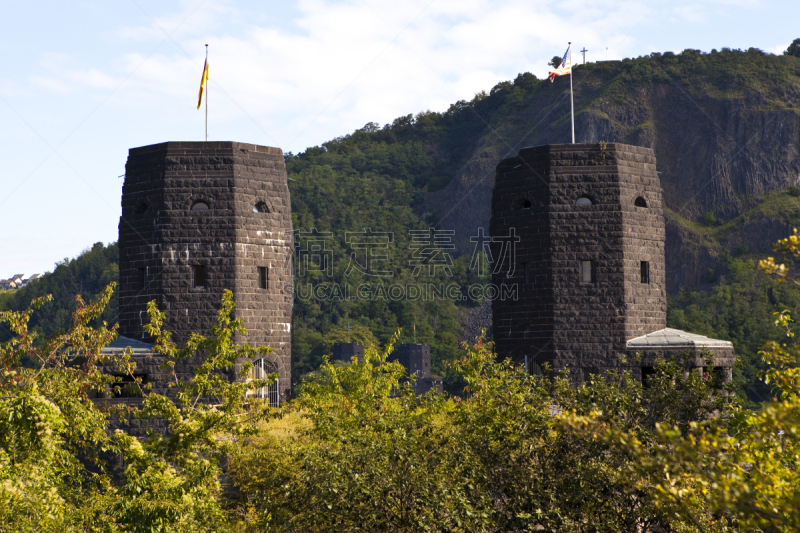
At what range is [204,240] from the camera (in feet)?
75.4

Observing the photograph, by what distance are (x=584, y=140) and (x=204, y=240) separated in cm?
8805

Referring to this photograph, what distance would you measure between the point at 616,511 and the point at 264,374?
13327 millimetres

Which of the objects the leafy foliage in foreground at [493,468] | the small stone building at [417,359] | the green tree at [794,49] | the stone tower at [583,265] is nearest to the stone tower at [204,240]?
the stone tower at [583,265]

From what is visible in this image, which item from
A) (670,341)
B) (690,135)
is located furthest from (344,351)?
(690,135)

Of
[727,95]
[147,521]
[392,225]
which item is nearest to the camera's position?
[147,521]

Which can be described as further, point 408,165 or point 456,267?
point 408,165

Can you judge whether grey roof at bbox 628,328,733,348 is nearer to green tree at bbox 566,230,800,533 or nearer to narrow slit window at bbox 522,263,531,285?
narrow slit window at bbox 522,263,531,285

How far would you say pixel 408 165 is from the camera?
5103 inches

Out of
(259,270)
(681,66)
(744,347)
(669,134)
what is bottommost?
(744,347)

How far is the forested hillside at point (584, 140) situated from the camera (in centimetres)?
8388

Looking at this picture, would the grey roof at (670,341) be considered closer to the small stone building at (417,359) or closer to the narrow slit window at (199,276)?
the narrow slit window at (199,276)

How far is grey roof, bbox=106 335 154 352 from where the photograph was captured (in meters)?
22.5

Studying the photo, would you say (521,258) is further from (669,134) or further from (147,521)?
(669,134)

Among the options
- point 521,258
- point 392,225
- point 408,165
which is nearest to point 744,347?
point 521,258
